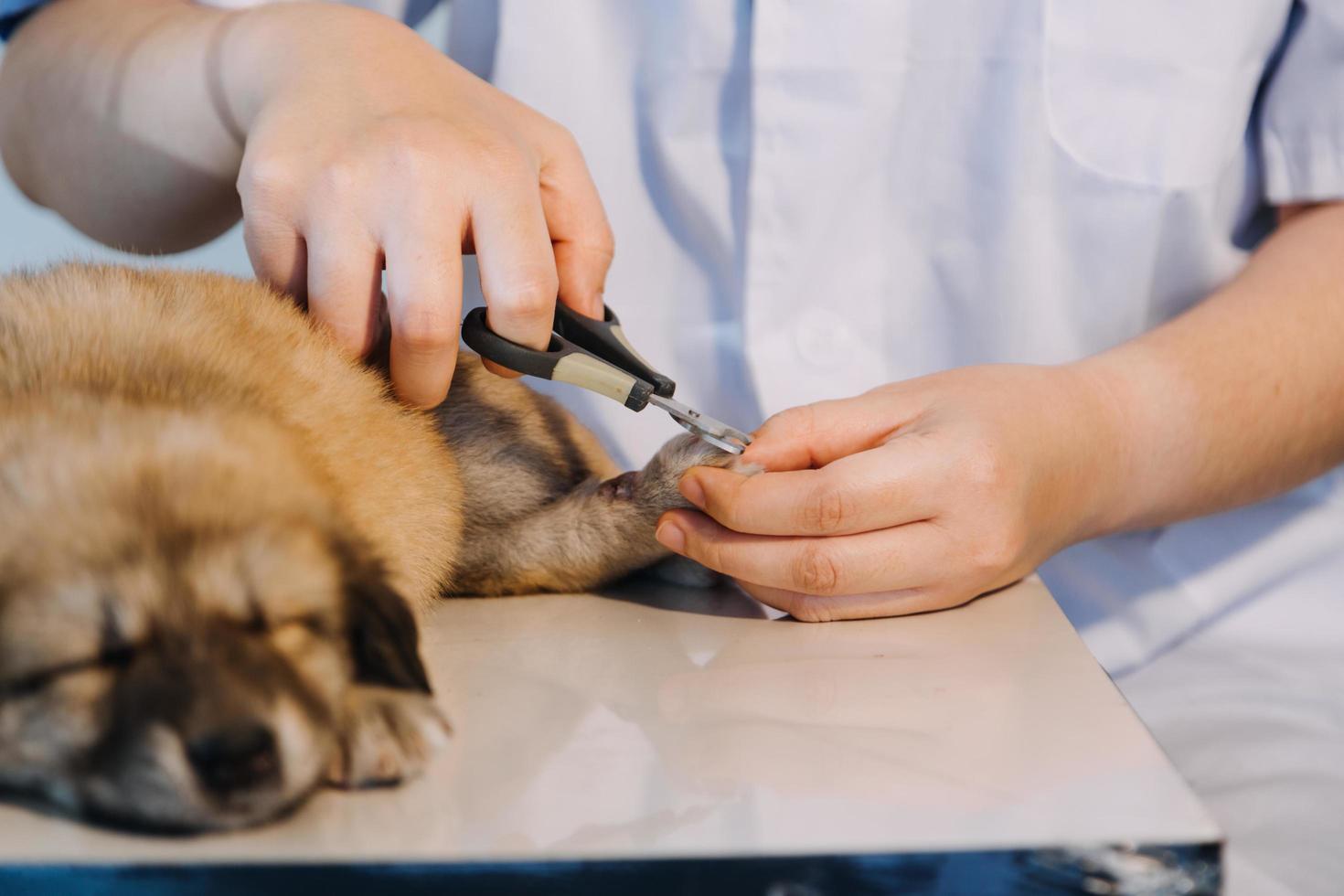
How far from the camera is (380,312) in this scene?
4.02ft

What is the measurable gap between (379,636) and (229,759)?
0.16m

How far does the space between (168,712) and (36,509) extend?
0.17 m

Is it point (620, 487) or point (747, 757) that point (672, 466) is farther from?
point (747, 757)

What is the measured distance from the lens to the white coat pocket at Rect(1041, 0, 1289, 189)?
1.41 meters

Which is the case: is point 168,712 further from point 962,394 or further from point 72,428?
point 962,394

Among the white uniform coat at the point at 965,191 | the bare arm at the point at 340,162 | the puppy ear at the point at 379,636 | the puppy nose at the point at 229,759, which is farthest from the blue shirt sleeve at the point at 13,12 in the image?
the puppy nose at the point at 229,759

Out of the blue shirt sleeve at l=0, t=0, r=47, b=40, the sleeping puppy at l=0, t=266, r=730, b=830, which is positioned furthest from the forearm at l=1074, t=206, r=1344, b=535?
the blue shirt sleeve at l=0, t=0, r=47, b=40

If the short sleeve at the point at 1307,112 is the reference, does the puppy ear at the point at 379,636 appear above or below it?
below

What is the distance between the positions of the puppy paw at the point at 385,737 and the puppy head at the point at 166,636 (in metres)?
0.01

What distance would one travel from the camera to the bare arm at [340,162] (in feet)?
3.51

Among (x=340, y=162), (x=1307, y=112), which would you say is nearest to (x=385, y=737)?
(x=340, y=162)

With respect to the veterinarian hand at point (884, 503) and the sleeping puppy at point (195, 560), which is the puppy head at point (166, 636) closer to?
the sleeping puppy at point (195, 560)

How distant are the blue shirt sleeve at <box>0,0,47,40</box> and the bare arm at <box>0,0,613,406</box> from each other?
17 cm

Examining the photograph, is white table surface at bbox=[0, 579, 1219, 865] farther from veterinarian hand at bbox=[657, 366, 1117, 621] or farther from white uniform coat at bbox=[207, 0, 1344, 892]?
white uniform coat at bbox=[207, 0, 1344, 892]
